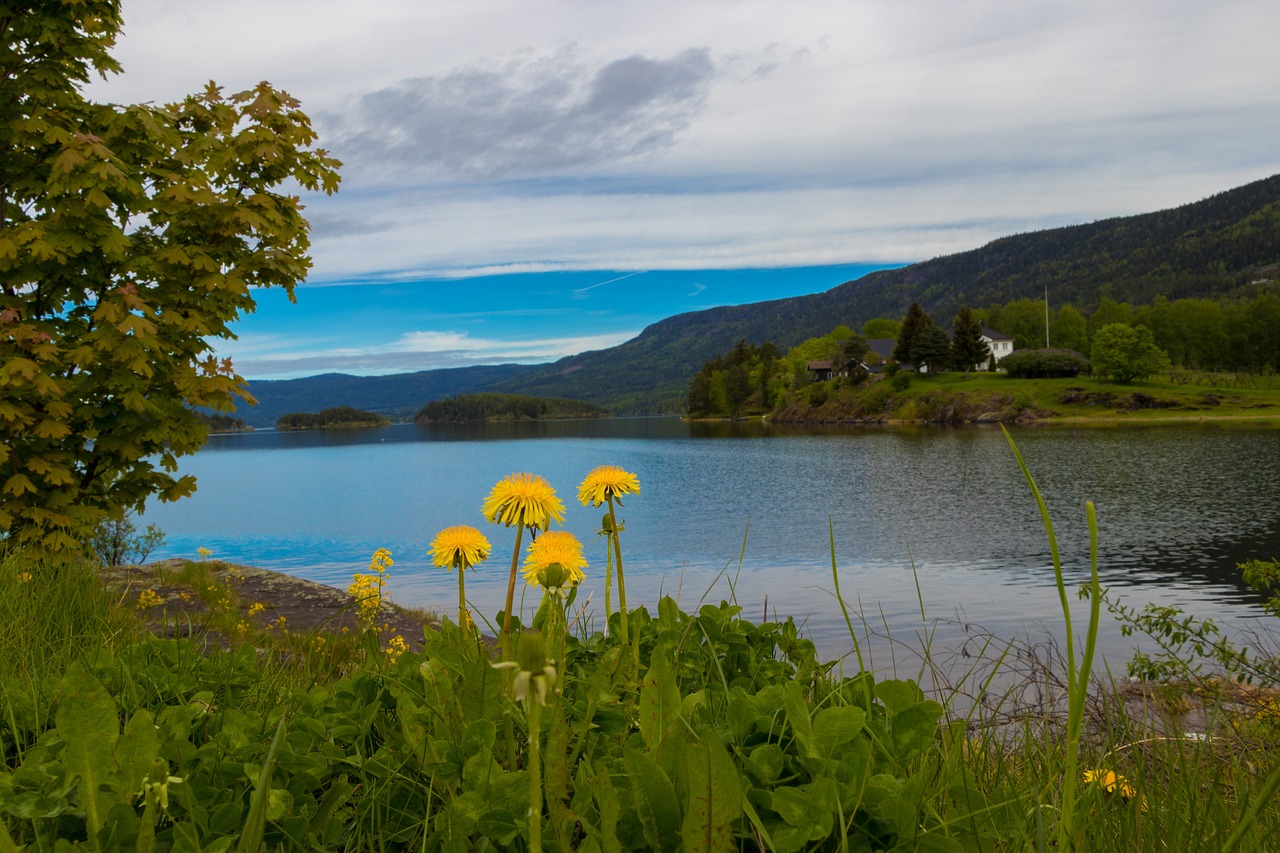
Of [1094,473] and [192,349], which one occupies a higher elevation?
[192,349]

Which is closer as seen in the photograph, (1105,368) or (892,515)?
(892,515)

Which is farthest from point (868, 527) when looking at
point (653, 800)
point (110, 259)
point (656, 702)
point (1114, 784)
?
point (653, 800)

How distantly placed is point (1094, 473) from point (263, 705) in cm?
4971

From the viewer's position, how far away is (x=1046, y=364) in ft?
364

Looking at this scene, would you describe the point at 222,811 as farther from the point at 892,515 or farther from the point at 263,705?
the point at 892,515

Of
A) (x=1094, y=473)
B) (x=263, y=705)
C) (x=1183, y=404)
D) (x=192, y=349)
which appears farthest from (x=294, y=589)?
(x=1183, y=404)

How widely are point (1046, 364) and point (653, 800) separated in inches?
4919

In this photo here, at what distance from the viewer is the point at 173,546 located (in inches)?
1355

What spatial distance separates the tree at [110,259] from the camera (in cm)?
816

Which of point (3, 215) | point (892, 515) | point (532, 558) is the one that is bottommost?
point (892, 515)

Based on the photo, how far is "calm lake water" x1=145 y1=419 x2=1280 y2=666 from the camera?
18.6 meters

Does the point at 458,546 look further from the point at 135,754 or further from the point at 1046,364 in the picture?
the point at 1046,364

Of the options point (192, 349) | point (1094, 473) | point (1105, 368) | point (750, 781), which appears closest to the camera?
point (750, 781)

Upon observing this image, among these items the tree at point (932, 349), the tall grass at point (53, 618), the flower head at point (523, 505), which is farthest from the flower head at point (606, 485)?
the tree at point (932, 349)
